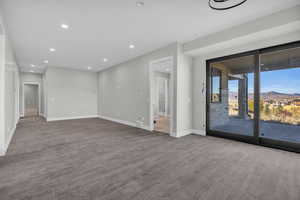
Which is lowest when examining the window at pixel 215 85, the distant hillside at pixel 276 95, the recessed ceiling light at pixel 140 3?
the distant hillside at pixel 276 95

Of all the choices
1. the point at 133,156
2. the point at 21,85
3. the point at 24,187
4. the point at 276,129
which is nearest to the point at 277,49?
the point at 276,129

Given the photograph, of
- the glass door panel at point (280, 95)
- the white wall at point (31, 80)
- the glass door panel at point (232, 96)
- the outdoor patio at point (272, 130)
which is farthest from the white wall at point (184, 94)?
the white wall at point (31, 80)

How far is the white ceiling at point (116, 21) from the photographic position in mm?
2500

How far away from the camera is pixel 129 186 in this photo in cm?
187

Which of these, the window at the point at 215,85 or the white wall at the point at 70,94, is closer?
the window at the point at 215,85

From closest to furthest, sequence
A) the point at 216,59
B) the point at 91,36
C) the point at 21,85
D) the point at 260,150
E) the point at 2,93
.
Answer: the point at 2,93, the point at 260,150, the point at 91,36, the point at 216,59, the point at 21,85

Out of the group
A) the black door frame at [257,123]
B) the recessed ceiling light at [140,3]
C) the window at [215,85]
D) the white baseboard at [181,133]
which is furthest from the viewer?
the window at [215,85]

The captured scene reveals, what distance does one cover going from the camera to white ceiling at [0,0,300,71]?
2.50 m

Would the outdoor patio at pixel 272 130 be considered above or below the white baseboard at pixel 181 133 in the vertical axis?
above

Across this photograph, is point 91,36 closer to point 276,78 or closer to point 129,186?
point 129,186

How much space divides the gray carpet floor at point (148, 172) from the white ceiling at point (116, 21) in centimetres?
290

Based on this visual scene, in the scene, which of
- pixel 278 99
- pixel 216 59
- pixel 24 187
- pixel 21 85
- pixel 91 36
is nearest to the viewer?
pixel 24 187

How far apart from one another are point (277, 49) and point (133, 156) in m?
4.14

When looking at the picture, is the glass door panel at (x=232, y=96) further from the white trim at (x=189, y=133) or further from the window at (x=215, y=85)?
the white trim at (x=189, y=133)
